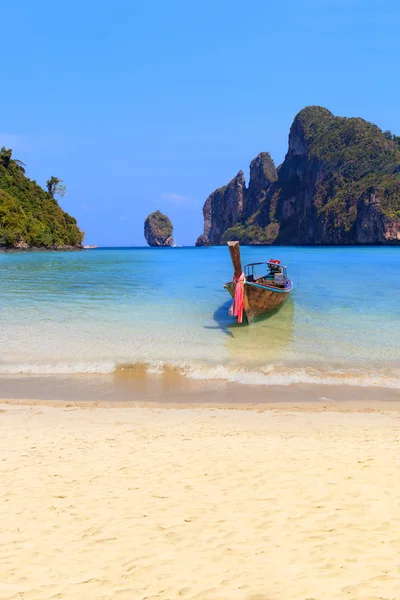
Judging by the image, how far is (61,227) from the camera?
98688 millimetres

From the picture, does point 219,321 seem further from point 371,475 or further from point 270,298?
point 371,475

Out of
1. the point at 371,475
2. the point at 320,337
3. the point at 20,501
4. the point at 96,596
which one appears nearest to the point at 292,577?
the point at 96,596

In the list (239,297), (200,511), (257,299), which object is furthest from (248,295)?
(200,511)

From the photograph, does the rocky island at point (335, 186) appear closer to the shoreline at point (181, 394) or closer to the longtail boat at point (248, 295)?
the longtail boat at point (248, 295)

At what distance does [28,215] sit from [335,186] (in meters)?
104

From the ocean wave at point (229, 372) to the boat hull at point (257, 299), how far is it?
504 centimetres

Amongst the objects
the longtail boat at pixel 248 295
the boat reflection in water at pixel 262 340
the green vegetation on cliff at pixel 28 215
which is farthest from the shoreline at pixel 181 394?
the green vegetation on cliff at pixel 28 215

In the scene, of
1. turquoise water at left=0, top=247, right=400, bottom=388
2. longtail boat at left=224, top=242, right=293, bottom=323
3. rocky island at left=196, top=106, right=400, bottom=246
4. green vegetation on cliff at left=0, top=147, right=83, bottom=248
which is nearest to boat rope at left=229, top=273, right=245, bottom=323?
longtail boat at left=224, top=242, right=293, bottom=323

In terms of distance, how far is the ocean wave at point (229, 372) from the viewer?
9625mm

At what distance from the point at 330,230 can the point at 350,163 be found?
2411 centimetres

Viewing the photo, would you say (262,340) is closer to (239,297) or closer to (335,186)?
(239,297)

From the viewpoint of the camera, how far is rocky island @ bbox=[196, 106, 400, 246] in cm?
12329

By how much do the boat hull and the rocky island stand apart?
4379 inches

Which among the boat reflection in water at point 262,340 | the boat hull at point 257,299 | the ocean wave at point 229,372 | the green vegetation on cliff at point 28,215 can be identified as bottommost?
the ocean wave at point 229,372
